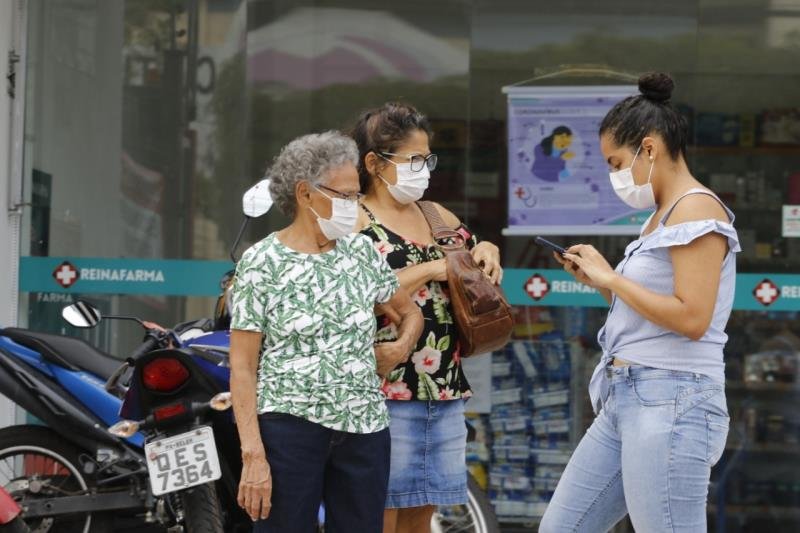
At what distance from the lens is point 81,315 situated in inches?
201

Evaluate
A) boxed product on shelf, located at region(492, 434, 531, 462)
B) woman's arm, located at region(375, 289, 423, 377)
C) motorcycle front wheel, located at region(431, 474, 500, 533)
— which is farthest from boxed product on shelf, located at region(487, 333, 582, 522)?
woman's arm, located at region(375, 289, 423, 377)

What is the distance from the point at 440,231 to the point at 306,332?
85 centimetres

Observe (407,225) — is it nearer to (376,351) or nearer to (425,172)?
(425,172)

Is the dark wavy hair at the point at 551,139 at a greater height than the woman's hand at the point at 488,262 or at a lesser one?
greater

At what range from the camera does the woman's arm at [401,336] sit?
3943mm

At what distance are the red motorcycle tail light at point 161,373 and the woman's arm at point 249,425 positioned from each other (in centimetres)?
120

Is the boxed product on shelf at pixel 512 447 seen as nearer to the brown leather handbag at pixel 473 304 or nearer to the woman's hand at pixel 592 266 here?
the brown leather handbag at pixel 473 304

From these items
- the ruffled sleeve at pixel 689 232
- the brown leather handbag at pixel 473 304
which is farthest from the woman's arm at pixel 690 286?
the brown leather handbag at pixel 473 304

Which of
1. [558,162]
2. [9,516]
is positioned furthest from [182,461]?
[558,162]

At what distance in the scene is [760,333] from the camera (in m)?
6.65

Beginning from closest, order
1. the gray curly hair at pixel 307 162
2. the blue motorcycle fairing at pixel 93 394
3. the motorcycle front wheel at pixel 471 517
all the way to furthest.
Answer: the gray curly hair at pixel 307 162 < the blue motorcycle fairing at pixel 93 394 < the motorcycle front wheel at pixel 471 517

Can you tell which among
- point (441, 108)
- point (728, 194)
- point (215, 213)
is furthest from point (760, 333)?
point (215, 213)

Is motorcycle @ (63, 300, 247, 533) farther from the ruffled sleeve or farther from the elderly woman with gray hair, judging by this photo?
the ruffled sleeve

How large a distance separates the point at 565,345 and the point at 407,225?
2668 mm
